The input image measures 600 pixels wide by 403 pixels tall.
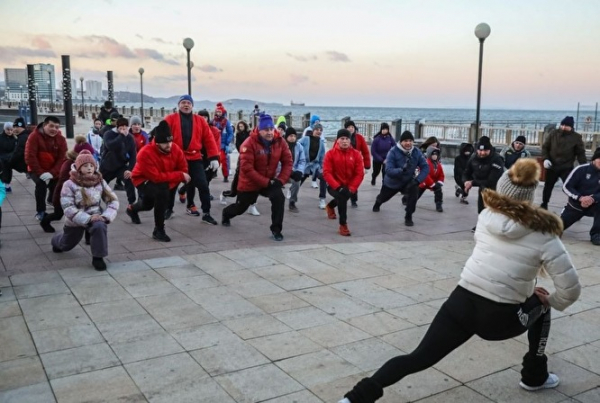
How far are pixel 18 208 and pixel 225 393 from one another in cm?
850

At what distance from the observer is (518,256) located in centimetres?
334

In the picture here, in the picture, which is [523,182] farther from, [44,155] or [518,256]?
[44,155]

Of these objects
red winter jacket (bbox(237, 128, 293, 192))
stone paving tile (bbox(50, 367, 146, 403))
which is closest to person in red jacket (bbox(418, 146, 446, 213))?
red winter jacket (bbox(237, 128, 293, 192))

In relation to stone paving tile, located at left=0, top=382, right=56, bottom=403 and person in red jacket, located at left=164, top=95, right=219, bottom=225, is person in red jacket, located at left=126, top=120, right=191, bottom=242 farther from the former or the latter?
stone paving tile, located at left=0, top=382, right=56, bottom=403

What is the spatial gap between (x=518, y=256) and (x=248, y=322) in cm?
270

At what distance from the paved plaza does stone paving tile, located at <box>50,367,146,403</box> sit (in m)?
0.01

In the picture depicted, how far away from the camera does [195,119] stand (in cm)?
977

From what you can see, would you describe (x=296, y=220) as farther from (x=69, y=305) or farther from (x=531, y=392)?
(x=531, y=392)

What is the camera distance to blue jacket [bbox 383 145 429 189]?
34.3ft

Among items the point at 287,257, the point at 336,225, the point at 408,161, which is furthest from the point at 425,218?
the point at 287,257

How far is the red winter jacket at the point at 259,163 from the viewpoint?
858 centimetres

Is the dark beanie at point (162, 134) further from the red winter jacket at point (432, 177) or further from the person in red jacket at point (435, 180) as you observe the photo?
the red winter jacket at point (432, 177)

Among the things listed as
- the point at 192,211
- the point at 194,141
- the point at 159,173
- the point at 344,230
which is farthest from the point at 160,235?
the point at 344,230

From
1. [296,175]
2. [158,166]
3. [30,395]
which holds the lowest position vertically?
[30,395]
